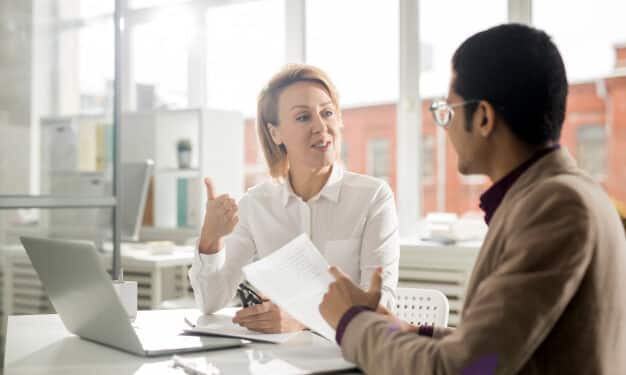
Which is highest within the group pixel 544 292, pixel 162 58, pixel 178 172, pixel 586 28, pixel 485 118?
pixel 162 58

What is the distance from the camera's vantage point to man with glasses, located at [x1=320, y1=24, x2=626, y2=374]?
905mm

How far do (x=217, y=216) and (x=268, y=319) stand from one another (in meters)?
0.35

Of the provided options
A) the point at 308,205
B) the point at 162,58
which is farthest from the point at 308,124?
the point at 162,58

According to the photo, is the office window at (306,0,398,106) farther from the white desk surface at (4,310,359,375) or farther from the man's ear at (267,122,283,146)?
the white desk surface at (4,310,359,375)

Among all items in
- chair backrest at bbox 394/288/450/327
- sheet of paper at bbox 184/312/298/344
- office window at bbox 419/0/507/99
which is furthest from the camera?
office window at bbox 419/0/507/99

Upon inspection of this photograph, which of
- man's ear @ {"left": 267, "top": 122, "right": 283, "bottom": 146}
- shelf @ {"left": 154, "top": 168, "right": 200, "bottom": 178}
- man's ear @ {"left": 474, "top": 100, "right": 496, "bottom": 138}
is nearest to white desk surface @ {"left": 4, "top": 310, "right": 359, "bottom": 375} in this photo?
man's ear @ {"left": 474, "top": 100, "right": 496, "bottom": 138}

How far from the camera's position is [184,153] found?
16.1 feet

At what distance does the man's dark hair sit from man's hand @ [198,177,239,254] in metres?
0.84

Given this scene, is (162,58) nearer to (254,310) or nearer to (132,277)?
(132,277)

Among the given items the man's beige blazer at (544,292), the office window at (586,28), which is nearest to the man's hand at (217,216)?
the man's beige blazer at (544,292)

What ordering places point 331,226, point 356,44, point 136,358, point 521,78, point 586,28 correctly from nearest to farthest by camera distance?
1. point 521,78
2. point 136,358
3. point 331,226
4. point 586,28
5. point 356,44

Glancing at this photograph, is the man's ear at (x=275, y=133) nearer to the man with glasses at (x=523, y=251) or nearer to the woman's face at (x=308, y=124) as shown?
the woman's face at (x=308, y=124)

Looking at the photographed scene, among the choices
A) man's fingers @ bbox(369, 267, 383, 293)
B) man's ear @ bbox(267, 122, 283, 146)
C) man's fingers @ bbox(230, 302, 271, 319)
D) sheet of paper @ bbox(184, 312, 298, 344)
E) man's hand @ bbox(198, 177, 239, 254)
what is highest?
man's ear @ bbox(267, 122, 283, 146)

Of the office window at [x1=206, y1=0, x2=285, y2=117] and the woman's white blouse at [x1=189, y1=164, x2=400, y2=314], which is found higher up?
the office window at [x1=206, y1=0, x2=285, y2=117]
